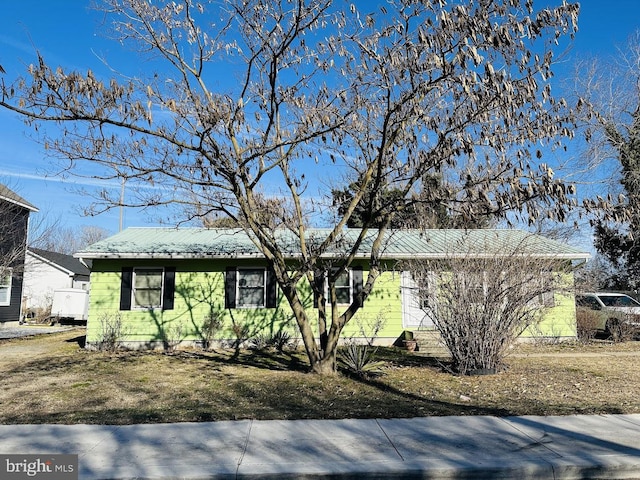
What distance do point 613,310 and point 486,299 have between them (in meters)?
10.8

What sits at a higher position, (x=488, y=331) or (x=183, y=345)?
(x=488, y=331)

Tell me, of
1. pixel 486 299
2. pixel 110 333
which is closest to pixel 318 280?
pixel 486 299

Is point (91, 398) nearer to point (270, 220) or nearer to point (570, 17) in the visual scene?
point (270, 220)

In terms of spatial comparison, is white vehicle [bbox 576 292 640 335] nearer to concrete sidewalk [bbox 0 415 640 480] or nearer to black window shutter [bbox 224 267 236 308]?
concrete sidewalk [bbox 0 415 640 480]

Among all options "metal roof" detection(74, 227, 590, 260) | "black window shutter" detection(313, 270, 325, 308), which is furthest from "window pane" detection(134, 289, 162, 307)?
"black window shutter" detection(313, 270, 325, 308)

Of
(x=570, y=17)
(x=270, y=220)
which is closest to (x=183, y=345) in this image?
(x=270, y=220)

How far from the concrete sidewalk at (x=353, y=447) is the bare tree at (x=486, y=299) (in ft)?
9.10

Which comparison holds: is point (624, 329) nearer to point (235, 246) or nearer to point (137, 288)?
point (235, 246)

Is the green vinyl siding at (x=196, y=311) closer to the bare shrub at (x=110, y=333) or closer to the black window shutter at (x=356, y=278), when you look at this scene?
the bare shrub at (x=110, y=333)

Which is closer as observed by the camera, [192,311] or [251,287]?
[192,311]

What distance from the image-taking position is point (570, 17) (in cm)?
634

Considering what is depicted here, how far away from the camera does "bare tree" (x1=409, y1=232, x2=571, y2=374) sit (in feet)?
28.6

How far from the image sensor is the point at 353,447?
4980 millimetres

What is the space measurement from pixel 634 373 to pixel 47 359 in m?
13.4
